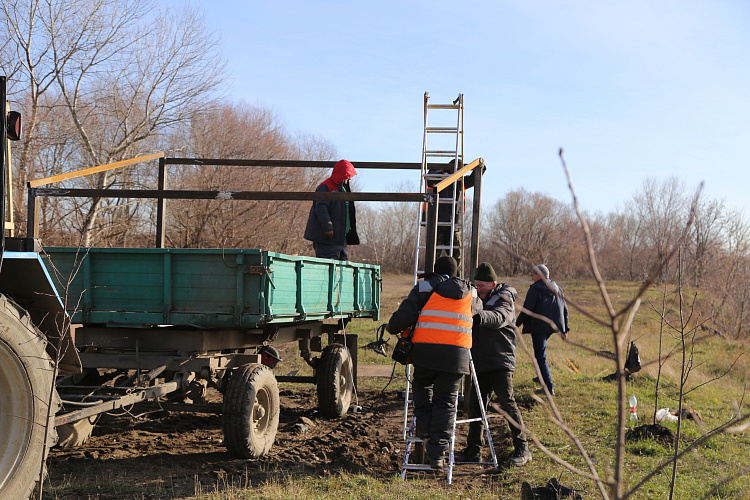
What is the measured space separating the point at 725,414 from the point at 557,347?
813cm

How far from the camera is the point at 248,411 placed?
555 centimetres

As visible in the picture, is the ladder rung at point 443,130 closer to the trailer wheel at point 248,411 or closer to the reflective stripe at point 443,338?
the reflective stripe at point 443,338

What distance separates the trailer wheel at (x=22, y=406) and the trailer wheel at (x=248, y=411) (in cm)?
195

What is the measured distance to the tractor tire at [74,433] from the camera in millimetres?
5641

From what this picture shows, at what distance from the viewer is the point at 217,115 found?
26.1 m

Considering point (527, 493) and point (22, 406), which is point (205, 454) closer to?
point (22, 406)

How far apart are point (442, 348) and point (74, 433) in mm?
3281

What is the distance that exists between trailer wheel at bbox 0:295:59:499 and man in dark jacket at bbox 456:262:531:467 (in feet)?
11.9

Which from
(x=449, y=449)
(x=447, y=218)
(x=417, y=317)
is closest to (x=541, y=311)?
(x=447, y=218)

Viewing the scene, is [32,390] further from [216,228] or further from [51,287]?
[216,228]

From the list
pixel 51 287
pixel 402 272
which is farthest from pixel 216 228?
pixel 402 272

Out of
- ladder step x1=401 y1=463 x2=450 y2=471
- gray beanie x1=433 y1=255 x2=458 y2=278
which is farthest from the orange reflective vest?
ladder step x1=401 y1=463 x2=450 y2=471

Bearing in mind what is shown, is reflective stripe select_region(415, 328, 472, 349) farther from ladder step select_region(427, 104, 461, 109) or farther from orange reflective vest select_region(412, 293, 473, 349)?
ladder step select_region(427, 104, 461, 109)

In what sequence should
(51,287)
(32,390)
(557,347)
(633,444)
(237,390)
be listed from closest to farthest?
1. (32,390)
2. (51,287)
3. (237,390)
4. (633,444)
5. (557,347)
